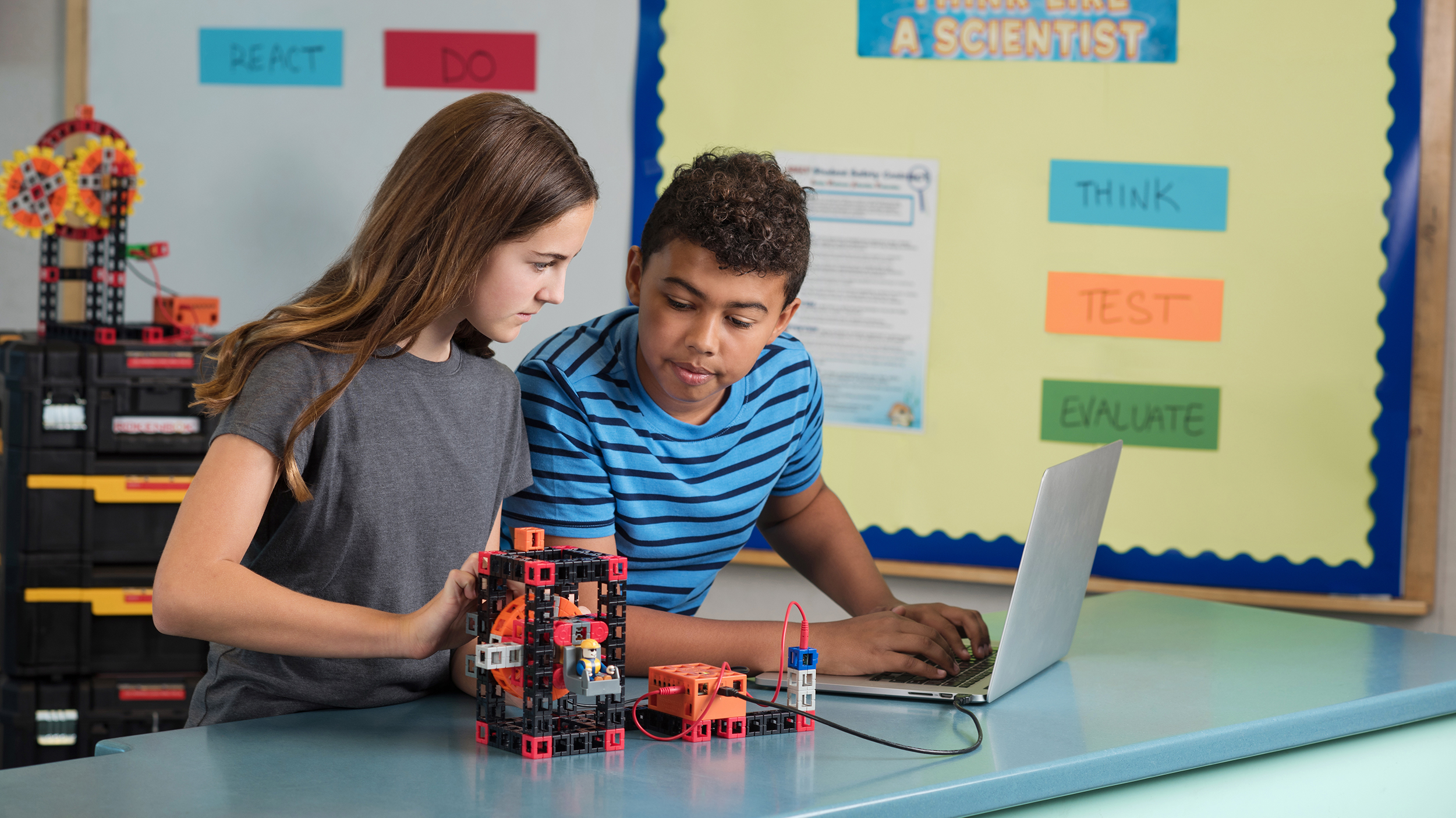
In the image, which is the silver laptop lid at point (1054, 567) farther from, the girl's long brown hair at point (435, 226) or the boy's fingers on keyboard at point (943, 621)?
the girl's long brown hair at point (435, 226)

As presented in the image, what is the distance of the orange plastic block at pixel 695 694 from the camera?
35.1 inches

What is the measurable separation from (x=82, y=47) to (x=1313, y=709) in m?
2.33

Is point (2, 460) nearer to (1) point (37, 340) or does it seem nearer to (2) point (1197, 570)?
(1) point (37, 340)

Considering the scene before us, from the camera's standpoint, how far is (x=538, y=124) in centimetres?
104

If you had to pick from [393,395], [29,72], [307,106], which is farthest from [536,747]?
[29,72]

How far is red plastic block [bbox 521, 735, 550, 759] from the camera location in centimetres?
83

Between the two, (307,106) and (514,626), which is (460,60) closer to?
(307,106)

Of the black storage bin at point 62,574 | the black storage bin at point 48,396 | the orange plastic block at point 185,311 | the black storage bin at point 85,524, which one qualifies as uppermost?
the orange plastic block at point 185,311

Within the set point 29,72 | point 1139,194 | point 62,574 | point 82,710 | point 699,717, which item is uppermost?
point 29,72

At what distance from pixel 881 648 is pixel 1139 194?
1239 mm

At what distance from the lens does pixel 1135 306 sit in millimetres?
2059

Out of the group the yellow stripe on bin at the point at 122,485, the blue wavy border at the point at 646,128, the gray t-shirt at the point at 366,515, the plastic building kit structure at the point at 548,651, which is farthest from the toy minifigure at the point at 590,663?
the blue wavy border at the point at 646,128

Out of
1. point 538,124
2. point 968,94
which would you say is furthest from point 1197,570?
point 538,124

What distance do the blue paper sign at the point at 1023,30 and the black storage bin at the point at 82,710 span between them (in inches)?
62.1
